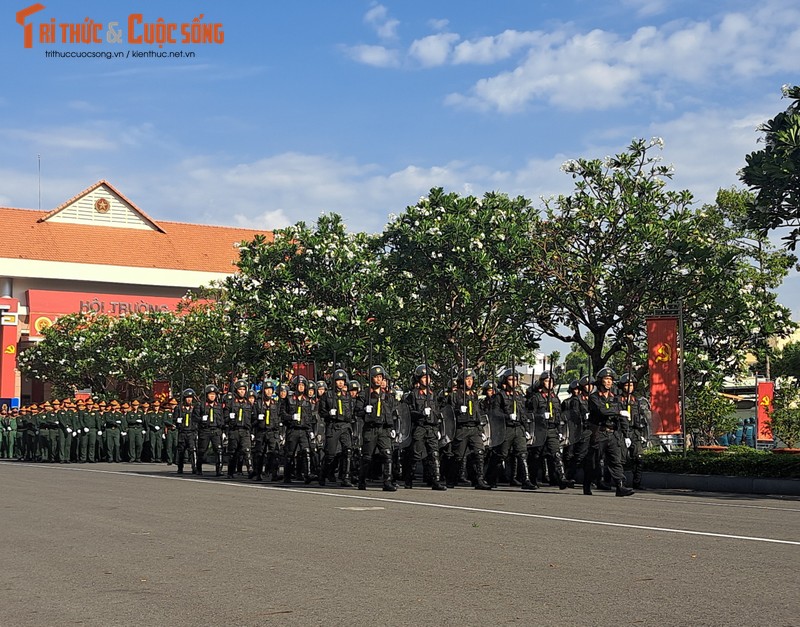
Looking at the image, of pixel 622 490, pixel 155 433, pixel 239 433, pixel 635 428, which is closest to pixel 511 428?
pixel 635 428

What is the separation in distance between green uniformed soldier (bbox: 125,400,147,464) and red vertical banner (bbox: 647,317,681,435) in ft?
61.9

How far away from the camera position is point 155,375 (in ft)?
163

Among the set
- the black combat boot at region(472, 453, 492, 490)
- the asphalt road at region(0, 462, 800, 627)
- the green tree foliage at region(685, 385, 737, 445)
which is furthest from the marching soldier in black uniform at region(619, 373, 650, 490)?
the green tree foliage at region(685, 385, 737, 445)

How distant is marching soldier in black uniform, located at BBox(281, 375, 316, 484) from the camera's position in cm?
2236

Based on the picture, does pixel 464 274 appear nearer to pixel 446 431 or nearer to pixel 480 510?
pixel 446 431

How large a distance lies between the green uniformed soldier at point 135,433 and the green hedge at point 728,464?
19.0 m

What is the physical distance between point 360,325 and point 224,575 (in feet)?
75.3

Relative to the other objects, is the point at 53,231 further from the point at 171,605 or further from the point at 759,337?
the point at 171,605

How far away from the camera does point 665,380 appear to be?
22422mm

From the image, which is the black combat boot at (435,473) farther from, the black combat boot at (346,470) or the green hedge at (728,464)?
the green hedge at (728,464)

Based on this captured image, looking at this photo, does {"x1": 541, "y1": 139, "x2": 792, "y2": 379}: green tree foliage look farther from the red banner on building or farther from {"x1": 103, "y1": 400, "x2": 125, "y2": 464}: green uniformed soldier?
the red banner on building

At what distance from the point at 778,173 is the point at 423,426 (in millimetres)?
6941

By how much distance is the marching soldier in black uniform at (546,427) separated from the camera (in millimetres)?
20297

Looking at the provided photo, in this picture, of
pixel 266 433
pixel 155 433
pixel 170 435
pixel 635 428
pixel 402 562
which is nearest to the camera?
pixel 402 562
